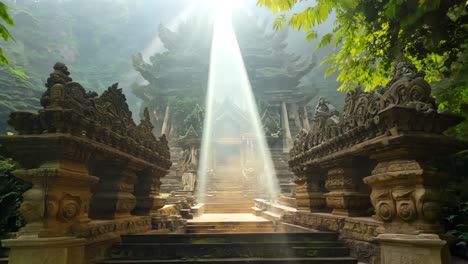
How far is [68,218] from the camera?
3469 millimetres

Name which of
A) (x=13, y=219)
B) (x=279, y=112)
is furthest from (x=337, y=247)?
(x=279, y=112)

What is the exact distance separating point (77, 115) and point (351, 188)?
4.02 m

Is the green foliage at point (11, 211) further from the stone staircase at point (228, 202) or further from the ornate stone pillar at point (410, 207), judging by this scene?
the stone staircase at point (228, 202)

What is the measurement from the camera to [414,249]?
3076mm

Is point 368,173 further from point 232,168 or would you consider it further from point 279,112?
point 279,112

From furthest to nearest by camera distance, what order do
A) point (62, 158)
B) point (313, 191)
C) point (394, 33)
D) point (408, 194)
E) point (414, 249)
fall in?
point (313, 191)
point (394, 33)
point (62, 158)
point (408, 194)
point (414, 249)

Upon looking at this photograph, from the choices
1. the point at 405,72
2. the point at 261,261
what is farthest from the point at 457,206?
the point at 261,261

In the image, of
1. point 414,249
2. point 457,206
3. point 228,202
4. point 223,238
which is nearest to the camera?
point 414,249

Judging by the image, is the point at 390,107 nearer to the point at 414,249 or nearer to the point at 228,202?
the point at 414,249

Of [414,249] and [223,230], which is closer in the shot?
[414,249]

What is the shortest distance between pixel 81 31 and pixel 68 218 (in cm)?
7036

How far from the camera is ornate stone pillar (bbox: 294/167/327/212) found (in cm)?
640

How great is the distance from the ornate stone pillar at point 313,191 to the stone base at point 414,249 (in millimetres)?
2981

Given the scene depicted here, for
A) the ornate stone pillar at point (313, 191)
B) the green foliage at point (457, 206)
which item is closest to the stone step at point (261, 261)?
the green foliage at point (457, 206)
